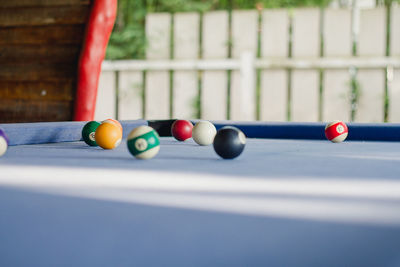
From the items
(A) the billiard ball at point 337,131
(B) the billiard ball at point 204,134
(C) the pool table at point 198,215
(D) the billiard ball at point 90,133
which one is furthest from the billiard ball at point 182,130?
(C) the pool table at point 198,215

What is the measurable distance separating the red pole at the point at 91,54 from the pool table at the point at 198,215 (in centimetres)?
239

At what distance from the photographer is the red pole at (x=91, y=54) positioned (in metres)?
3.88

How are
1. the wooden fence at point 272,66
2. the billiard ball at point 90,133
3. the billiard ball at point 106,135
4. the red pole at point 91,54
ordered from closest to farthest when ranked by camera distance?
the billiard ball at point 106,135 → the billiard ball at point 90,133 → the red pole at point 91,54 → the wooden fence at point 272,66

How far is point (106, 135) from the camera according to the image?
2.20 metres

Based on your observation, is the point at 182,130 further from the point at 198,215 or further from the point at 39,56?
the point at 39,56

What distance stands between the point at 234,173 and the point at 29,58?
331 cm

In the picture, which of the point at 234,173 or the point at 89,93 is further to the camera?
the point at 89,93

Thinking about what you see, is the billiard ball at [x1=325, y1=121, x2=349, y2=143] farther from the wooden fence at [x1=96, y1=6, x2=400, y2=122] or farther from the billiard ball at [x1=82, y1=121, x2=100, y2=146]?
the wooden fence at [x1=96, y1=6, x2=400, y2=122]

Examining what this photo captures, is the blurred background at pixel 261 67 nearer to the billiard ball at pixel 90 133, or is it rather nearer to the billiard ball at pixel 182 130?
the billiard ball at pixel 182 130

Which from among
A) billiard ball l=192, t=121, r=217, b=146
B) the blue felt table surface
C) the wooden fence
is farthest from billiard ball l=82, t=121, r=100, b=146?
the wooden fence

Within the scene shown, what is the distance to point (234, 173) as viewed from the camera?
1.40 metres

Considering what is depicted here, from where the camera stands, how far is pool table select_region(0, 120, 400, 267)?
Answer: 0.80 meters

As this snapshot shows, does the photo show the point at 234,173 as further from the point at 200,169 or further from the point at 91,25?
the point at 91,25

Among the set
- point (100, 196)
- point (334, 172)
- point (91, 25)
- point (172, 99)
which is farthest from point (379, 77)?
point (100, 196)
